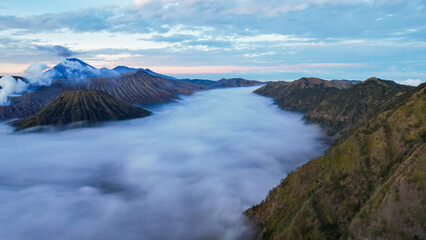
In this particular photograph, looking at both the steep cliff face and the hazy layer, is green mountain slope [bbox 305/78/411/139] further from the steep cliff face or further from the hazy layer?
the steep cliff face

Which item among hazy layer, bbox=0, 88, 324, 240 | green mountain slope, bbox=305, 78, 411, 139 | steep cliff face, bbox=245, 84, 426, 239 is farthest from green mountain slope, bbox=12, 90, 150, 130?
steep cliff face, bbox=245, 84, 426, 239

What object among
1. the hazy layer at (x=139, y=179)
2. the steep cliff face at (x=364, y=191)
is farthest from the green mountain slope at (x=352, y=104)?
the steep cliff face at (x=364, y=191)

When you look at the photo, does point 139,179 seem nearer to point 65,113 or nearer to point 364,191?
point 364,191

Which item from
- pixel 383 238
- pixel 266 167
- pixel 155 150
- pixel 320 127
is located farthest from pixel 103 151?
pixel 383 238

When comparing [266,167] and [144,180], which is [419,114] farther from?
[144,180]

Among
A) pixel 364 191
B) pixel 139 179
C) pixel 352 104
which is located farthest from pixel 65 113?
pixel 364 191

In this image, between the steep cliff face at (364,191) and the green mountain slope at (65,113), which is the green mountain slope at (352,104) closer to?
the steep cliff face at (364,191)
